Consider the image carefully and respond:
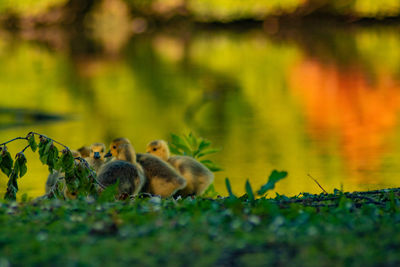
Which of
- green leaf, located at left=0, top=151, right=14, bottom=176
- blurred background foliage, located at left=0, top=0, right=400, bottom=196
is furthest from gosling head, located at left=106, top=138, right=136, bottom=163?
blurred background foliage, located at left=0, top=0, right=400, bottom=196

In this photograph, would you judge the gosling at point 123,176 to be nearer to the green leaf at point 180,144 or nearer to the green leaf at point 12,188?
the green leaf at point 12,188

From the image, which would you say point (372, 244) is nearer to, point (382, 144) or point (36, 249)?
point (36, 249)

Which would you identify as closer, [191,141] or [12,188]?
[12,188]

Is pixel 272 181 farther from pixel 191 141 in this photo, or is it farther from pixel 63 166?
pixel 191 141

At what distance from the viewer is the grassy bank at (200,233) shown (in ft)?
11.4

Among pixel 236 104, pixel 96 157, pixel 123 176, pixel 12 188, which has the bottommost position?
pixel 12 188

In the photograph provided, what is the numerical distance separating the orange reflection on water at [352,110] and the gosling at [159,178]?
14.0 ft

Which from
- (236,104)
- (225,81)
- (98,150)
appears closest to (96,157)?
(98,150)

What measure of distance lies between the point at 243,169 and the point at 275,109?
6701 millimetres

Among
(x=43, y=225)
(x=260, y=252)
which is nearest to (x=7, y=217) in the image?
(x=43, y=225)

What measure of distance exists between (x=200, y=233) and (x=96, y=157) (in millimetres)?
2654

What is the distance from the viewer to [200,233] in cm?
379

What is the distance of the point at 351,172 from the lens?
428 inches

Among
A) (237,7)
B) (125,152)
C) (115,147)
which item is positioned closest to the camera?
(125,152)
